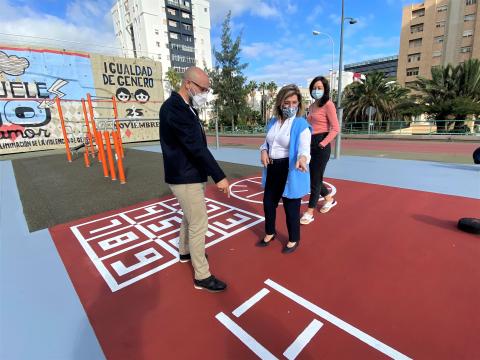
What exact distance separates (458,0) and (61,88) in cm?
5052

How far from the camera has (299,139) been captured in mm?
2521

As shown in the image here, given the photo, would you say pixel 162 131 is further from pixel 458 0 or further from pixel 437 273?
pixel 458 0

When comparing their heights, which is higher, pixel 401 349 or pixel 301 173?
pixel 301 173

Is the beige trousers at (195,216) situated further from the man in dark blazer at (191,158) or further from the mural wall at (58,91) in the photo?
the mural wall at (58,91)

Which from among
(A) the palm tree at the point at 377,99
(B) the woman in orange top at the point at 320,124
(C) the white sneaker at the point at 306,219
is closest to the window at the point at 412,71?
(A) the palm tree at the point at 377,99

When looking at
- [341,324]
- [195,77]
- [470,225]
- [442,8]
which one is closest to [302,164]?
[195,77]

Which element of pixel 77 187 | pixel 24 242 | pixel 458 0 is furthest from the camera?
pixel 458 0

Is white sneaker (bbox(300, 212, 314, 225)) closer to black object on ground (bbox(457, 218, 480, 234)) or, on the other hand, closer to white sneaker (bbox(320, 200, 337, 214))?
white sneaker (bbox(320, 200, 337, 214))

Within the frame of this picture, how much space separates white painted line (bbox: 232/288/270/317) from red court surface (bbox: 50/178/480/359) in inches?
0.4

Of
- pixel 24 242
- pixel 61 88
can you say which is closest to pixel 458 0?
pixel 61 88

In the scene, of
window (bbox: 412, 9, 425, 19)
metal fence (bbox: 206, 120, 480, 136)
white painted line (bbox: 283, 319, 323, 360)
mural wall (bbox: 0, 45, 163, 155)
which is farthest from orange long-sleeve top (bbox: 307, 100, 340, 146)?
window (bbox: 412, 9, 425, 19)

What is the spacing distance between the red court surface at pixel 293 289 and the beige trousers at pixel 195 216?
0.25 metres

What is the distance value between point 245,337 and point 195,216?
986mm

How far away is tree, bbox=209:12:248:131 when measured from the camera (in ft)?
92.8
